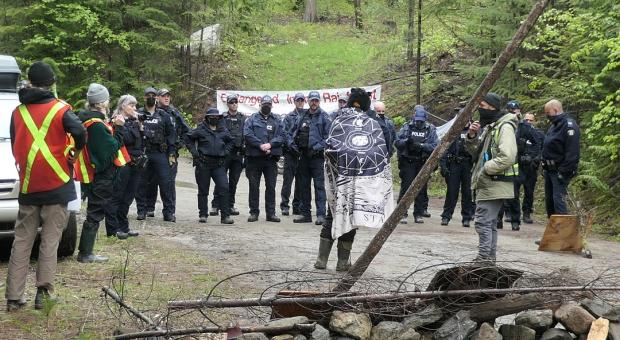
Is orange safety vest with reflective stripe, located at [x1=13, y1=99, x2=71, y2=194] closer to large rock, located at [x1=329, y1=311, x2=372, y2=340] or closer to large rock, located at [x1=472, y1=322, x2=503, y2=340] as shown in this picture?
large rock, located at [x1=329, y1=311, x2=372, y2=340]

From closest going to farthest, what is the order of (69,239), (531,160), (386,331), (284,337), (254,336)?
(254,336) → (284,337) → (386,331) → (69,239) → (531,160)

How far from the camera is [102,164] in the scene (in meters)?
9.10

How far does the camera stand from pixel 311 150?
12953 millimetres

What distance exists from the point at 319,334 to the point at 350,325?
0.27 m

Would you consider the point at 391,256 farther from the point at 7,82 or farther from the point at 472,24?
the point at 472,24

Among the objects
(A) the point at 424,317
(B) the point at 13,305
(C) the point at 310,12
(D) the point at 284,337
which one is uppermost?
(C) the point at 310,12

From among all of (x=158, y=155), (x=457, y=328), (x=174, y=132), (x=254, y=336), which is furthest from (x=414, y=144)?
(x=254, y=336)

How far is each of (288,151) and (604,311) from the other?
8.36m

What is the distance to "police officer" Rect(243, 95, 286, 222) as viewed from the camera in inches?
526

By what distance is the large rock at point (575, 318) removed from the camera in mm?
5816

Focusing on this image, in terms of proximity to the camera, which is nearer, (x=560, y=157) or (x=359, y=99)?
(x=359, y=99)

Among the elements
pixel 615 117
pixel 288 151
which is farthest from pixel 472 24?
pixel 288 151

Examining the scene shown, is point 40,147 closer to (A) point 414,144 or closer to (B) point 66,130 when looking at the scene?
(B) point 66,130

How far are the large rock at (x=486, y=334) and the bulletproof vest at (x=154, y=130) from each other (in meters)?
7.75
